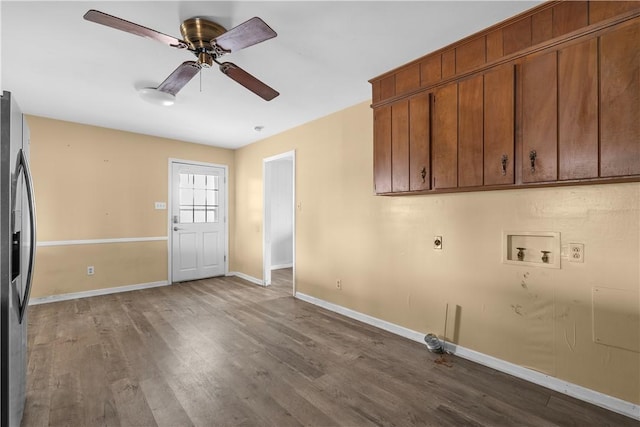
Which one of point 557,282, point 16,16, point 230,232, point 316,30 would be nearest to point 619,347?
point 557,282

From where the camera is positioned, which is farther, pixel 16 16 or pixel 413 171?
pixel 413 171

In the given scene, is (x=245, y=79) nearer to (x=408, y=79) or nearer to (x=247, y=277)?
(x=408, y=79)

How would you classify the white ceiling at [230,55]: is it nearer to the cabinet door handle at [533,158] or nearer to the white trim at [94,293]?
the cabinet door handle at [533,158]

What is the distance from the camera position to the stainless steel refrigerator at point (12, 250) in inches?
55.6

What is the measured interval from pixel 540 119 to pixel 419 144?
892mm

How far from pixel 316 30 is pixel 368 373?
104 inches

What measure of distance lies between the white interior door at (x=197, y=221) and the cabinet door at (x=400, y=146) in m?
4.04

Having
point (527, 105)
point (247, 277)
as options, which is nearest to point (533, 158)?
point (527, 105)

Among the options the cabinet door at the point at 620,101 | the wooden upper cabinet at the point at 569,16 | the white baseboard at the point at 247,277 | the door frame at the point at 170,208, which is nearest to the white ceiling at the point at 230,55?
the wooden upper cabinet at the point at 569,16

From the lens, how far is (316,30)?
2180mm

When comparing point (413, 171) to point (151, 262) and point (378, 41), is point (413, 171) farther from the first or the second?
point (151, 262)

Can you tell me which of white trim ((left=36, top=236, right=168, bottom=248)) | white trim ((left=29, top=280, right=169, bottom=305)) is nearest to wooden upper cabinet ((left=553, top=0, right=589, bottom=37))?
white trim ((left=36, top=236, right=168, bottom=248))

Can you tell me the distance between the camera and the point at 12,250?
148cm

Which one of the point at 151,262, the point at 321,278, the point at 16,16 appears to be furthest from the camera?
the point at 151,262
